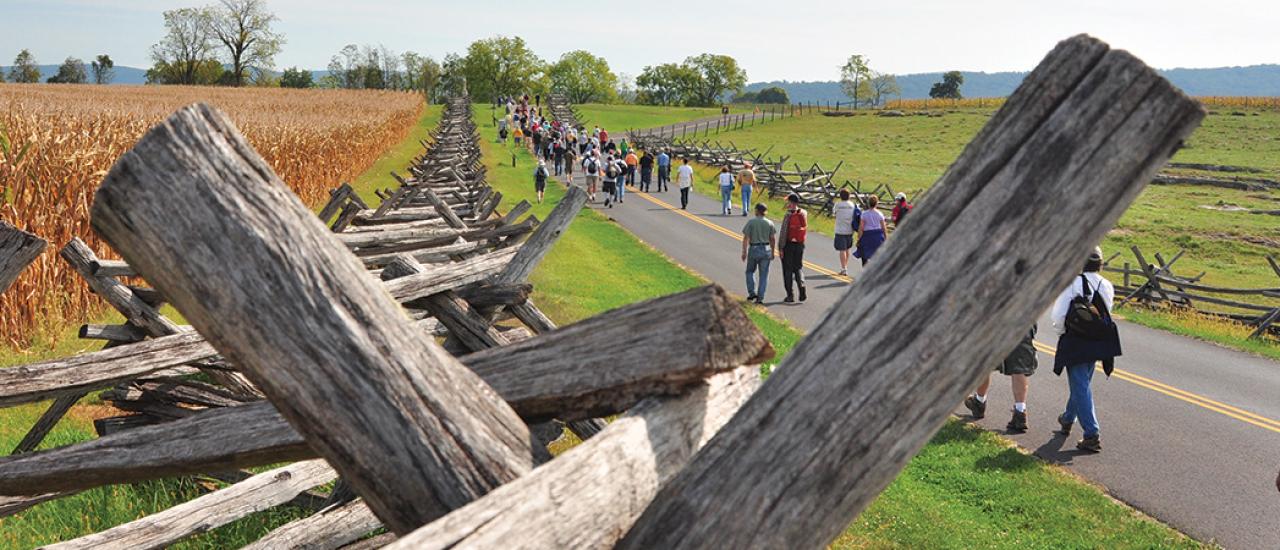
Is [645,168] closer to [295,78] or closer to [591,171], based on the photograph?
[591,171]

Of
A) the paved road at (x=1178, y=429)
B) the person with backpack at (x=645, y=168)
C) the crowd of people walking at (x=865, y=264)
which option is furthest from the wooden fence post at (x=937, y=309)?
the person with backpack at (x=645, y=168)

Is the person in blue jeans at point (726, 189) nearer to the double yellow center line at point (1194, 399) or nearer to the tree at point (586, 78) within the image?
the double yellow center line at point (1194, 399)

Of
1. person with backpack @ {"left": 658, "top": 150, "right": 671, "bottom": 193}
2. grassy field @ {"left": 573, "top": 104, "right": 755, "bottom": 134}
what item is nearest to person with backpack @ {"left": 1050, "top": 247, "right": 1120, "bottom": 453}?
person with backpack @ {"left": 658, "top": 150, "right": 671, "bottom": 193}

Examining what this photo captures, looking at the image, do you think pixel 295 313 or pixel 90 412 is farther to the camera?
pixel 90 412

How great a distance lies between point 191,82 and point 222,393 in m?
124

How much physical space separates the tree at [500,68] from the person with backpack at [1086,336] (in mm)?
130602

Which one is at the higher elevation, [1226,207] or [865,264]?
[865,264]

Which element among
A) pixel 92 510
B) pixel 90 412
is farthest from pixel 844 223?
pixel 92 510

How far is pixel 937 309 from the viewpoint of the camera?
2.07 metres

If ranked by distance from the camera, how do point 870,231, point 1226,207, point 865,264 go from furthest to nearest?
1. point 1226,207
2. point 870,231
3. point 865,264

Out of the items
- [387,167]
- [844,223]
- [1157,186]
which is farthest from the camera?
[1157,186]

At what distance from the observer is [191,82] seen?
116750 millimetres

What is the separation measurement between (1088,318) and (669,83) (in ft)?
534

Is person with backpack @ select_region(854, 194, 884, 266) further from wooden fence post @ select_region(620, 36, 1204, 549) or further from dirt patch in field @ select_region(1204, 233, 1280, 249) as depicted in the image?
dirt patch in field @ select_region(1204, 233, 1280, 249)
